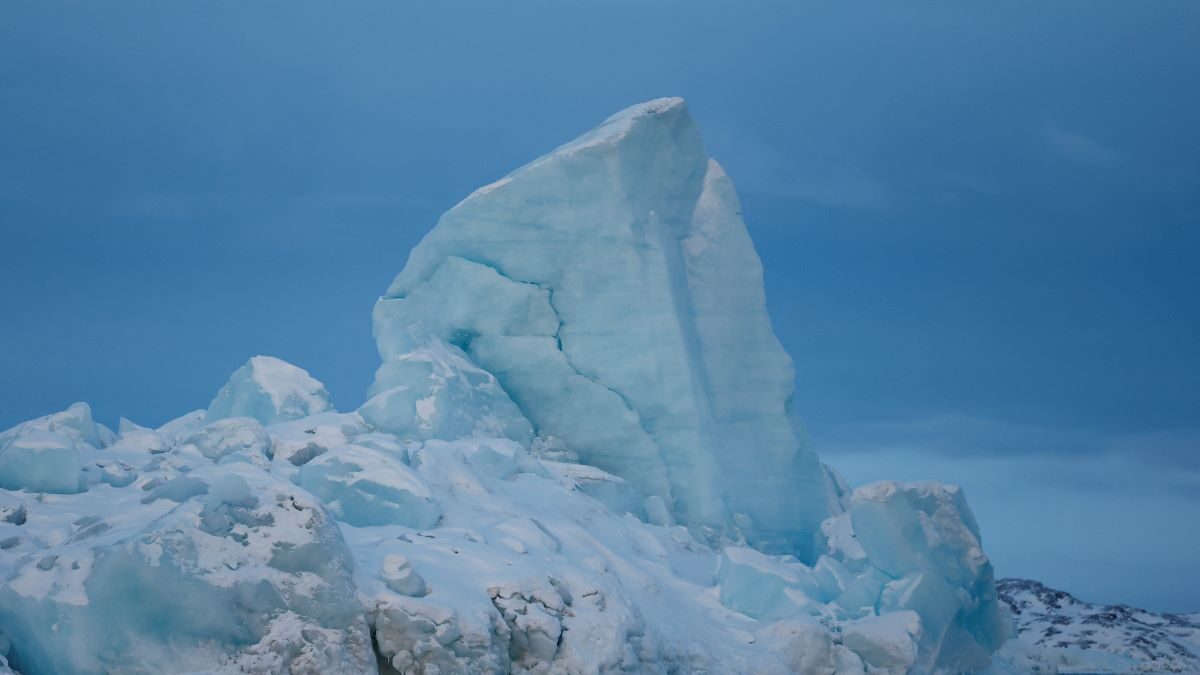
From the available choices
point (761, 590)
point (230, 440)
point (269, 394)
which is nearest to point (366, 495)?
point (230, 440)

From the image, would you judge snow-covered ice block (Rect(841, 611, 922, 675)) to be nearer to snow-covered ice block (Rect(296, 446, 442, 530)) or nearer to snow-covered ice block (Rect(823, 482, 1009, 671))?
snow-covered ice block (Rect(823, 482, 1009, 671))

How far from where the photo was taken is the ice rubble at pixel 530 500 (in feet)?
33.9

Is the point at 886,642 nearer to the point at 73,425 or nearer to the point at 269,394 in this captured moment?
the point at 269,394

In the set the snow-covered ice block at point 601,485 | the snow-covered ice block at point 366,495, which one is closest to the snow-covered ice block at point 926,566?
the snow-covered ice block at point 601,485

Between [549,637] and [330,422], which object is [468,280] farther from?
[549,637]

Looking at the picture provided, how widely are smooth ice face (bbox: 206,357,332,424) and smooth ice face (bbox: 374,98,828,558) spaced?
5.99ft

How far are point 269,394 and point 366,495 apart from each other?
21.0 feet

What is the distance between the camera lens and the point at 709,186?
2334 cm

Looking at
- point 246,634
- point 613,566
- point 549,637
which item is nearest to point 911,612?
point 613,566

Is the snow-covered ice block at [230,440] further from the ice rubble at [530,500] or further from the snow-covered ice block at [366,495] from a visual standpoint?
the snow-covered ice block at [366,495]

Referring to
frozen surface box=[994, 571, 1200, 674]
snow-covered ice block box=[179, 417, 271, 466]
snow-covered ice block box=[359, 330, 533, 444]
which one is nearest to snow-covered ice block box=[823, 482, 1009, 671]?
frozen surface box=[994, 571, 1200, 674]

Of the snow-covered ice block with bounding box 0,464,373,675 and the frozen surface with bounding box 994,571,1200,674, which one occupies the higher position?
the frozen surface with bounding box 994,571,1200,674

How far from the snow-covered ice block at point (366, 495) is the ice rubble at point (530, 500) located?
1.3 inches

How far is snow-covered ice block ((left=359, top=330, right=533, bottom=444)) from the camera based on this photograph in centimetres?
1803
